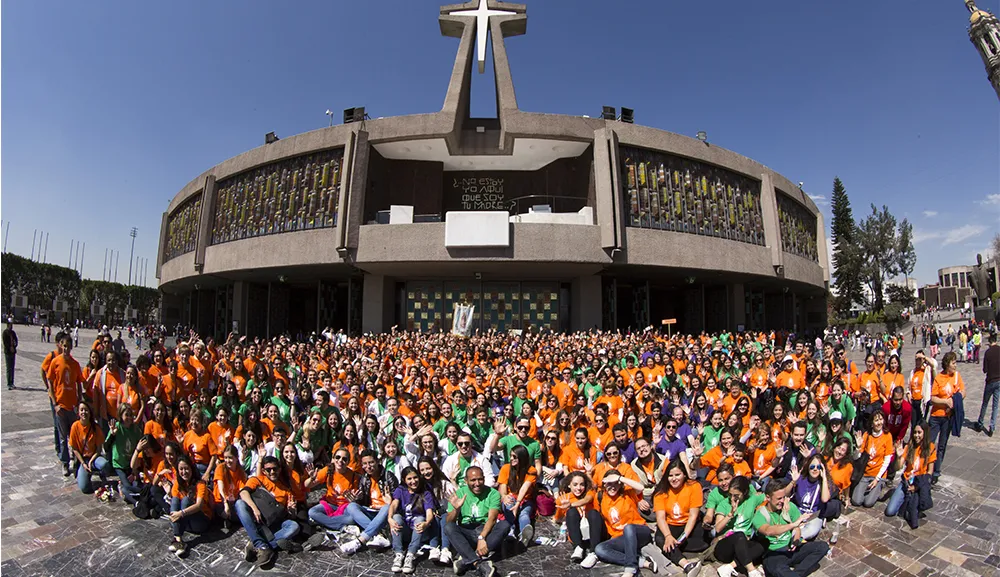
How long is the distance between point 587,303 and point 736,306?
32.5 ft

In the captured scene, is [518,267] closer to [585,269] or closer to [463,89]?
[585,269]

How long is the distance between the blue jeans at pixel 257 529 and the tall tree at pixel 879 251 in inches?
2369

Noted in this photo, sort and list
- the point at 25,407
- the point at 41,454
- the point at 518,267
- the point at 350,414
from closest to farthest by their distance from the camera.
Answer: the point at 350,414
the point at 41,454
the point at 25,407
the point at 518,267

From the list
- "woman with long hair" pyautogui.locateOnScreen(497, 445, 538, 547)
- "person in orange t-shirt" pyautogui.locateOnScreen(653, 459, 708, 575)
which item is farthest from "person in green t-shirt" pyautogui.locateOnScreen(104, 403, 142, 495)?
"person in orange t-shirt" pyautogui.locateOnScreen(653, 459, 708, 575)

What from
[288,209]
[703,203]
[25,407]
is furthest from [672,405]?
[288,209]

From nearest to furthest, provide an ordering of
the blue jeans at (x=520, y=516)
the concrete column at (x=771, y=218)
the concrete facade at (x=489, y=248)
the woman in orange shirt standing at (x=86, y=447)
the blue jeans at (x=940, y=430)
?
the blue jeans at (x=520, y=516) → the woman in orange shirt standing at (x=86, y=447) → the blue jeans at (x=940, y=430) → the concrete facade at (x=489, y=248) → the concrete column at (x=771, y=218)

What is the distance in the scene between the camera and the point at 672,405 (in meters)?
8.62

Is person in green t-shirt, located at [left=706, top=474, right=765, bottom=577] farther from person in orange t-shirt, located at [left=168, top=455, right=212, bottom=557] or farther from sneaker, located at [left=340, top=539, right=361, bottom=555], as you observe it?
person in orange t-shirt, located at [left=168, top=455, right=212, bottom=557]

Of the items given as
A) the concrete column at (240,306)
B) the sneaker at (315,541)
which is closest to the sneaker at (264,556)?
the sneaker at (315,541)

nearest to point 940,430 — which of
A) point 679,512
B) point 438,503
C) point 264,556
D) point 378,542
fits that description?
point 679,512

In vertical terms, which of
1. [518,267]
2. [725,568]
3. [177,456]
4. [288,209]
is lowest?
[725,568]

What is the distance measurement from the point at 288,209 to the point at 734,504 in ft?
80.7

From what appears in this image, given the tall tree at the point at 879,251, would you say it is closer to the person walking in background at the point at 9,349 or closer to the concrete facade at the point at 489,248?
the concrete facade at the point at 489,248

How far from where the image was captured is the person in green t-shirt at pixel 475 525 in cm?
554
